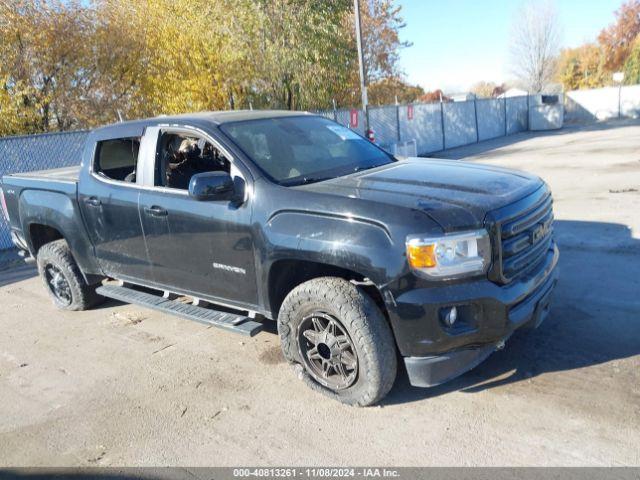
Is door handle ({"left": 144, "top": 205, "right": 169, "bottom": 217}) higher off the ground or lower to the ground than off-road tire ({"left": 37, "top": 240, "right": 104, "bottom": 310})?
higher

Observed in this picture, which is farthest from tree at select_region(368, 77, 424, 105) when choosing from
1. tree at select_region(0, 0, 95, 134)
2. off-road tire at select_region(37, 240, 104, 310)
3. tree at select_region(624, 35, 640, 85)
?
tree at select_region(624, 35, 640, 85)

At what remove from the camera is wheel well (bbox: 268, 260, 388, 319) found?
3.55 meters

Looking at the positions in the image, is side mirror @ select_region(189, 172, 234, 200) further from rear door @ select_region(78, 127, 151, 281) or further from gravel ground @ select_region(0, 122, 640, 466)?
gravel ground @ select_region(0, 122, 640, 466)

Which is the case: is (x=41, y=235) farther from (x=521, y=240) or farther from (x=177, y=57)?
(x=177, y=57)

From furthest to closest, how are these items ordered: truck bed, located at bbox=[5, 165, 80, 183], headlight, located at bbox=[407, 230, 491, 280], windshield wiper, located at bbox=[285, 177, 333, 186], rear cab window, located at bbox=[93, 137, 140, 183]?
truck bed, located at bbox=[5, 165, 80, 183]
rear cab window, located at bbox=[93, 137, 140, 183]
windshield wiper, located at bbox=[285, 177, 333, 186]
headlight, located at bbox=[407, 230, 491, 280]

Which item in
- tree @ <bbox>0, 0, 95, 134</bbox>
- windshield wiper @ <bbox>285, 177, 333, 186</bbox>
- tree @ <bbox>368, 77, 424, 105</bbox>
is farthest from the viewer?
Answer: tree @ <bbox>368, 77, 424, 105</bbox>

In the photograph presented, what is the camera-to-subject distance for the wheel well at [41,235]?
5.93 meters

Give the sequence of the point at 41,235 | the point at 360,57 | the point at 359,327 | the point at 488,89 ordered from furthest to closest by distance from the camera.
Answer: the point at 488,89 → the point at 360,57 → the point at 41,235 → the point at 359,327

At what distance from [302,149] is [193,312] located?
1584 mm

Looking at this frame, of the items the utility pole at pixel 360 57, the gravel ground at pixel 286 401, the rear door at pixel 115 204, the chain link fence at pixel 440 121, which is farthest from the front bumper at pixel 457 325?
the utility pole at pixel 360 57

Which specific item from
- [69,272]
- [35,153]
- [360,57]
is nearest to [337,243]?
[69,272]

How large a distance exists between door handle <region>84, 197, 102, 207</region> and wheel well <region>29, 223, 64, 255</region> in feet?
3.56

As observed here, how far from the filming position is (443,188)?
3.55m

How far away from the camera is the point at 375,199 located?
10.9ft
